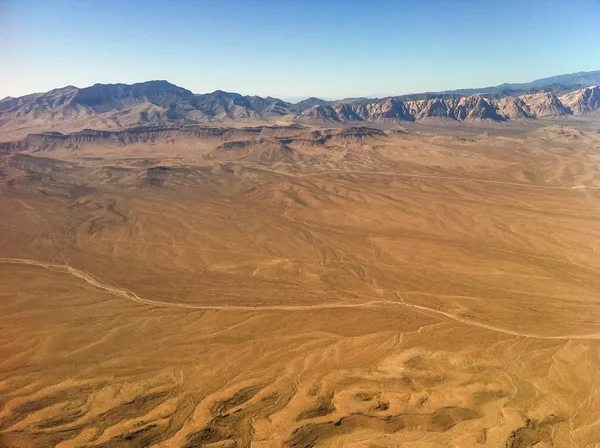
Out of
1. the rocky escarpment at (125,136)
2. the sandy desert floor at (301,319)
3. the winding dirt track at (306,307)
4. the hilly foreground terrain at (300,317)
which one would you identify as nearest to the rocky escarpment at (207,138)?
the rocky escarpment at (125,136)

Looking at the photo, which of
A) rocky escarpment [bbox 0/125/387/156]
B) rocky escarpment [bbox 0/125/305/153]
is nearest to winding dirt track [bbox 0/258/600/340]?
rocky escarpment [bbox 0/125/387/156]

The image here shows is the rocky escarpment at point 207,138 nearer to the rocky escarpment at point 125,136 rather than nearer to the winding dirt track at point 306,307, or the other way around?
the rocky escarpment at point 125,136

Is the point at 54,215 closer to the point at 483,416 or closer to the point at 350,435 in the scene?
the point at 350,435

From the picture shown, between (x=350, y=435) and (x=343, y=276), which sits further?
(x=343, y=276)

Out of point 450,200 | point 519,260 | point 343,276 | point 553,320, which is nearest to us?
point 553,320

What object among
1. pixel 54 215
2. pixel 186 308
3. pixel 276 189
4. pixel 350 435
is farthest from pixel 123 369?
pixel 276 189

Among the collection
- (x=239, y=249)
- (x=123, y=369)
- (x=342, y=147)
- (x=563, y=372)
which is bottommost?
(x=563, y=372)
